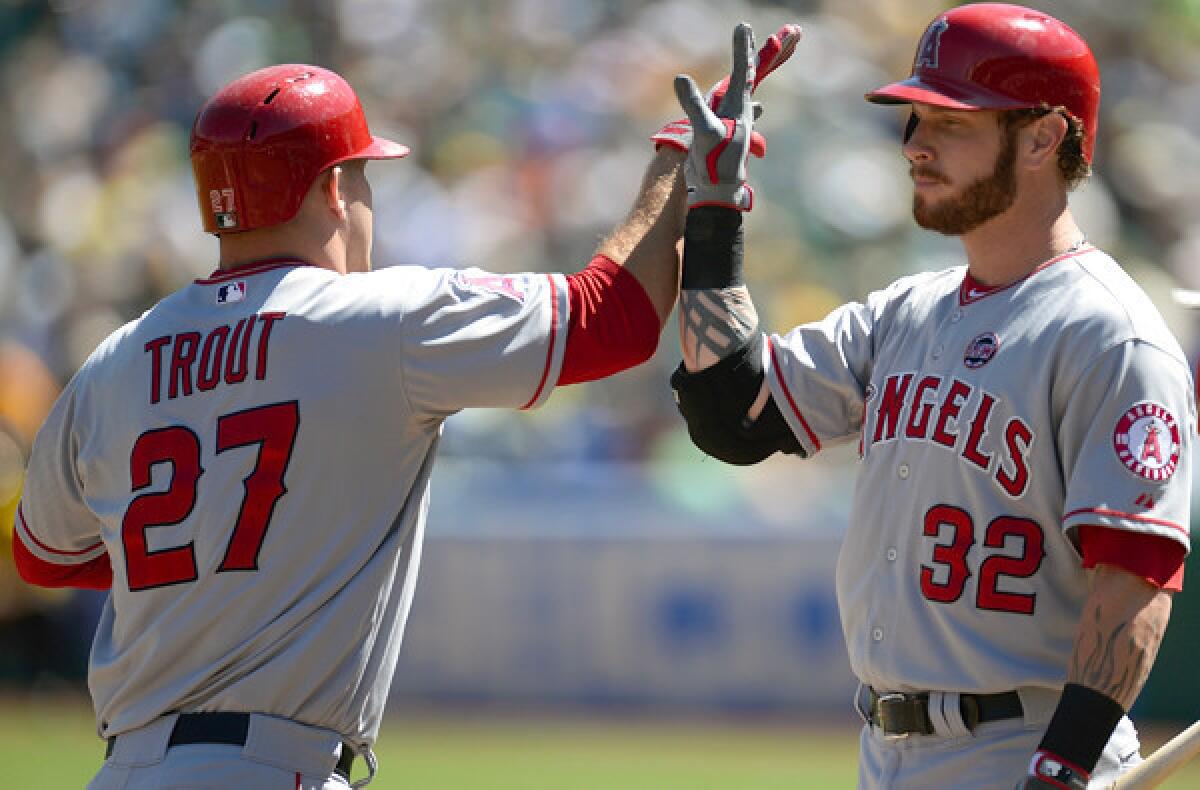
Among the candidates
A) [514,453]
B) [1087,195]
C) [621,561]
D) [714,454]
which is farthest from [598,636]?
[714,454]

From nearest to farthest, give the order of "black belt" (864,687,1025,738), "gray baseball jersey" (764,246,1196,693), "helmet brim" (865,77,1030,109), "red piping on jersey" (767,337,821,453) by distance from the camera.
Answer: "gray baseball jersey" (764,246,1196,693) → "black belt" (864,687,1025,738) → "helmet brim" (865,77,1030,109) → "red piping on jersey" (767,337,821,453)

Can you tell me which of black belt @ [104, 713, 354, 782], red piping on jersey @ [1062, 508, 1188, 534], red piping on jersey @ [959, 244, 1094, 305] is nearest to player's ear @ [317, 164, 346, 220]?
black belt @ [104, 713, 354, 782]

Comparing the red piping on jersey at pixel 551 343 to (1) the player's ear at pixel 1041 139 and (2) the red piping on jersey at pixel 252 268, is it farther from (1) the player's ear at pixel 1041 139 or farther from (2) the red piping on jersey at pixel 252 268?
(1) the player's ear at pixel 1041 139

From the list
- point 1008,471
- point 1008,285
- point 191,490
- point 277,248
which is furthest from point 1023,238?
point 191,490

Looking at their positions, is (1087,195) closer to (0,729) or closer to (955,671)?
(0,729)

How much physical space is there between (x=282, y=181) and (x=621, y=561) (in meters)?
5.35

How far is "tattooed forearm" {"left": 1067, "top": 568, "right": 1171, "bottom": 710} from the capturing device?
2.84 m

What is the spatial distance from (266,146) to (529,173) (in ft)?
25.2

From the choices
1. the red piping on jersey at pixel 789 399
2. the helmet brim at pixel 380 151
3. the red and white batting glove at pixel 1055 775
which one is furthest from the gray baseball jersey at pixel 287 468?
the red and white batting glove at pixel 1055 775

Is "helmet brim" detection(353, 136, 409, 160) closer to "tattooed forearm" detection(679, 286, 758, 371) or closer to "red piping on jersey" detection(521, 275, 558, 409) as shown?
"red piping on jersey" detection(521, 275, 558, 409)

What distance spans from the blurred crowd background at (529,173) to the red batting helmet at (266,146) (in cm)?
529

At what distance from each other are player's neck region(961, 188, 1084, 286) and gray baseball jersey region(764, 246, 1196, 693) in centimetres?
4

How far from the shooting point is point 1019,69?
124 inches

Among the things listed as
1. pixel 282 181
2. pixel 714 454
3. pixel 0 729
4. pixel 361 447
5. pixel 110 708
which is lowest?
pixel 0 729
